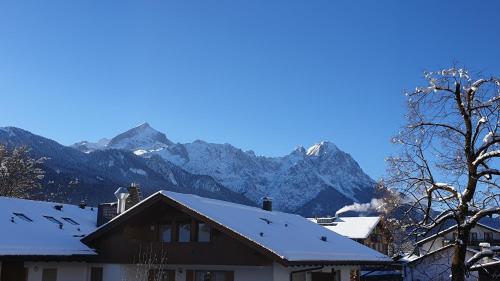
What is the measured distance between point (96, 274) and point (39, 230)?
134 inches

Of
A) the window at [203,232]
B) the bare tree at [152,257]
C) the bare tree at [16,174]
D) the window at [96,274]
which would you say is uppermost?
the bare tree at [16,174]

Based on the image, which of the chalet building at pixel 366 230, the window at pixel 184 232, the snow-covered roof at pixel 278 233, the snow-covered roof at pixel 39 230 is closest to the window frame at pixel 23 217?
the snow-covered roof at pixel 39 230

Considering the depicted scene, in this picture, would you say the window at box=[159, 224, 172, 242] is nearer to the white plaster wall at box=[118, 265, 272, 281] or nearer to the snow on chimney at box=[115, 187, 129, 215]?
the white plaster wall at box=[118, 265, 272, 281]

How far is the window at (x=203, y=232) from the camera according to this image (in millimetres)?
24062

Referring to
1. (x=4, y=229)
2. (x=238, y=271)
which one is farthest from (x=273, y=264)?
(x=4, y=229)

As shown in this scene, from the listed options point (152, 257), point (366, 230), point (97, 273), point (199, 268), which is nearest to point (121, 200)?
point (97, 273)

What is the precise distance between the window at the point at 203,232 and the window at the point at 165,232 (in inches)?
67.2

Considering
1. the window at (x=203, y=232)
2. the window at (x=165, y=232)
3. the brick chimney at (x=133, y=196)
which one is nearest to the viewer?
the window at (x=203, y=232)

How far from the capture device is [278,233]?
25.1 m

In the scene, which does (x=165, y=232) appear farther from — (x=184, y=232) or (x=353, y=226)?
(x=353, y=226)

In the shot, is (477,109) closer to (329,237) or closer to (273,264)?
(273,264)

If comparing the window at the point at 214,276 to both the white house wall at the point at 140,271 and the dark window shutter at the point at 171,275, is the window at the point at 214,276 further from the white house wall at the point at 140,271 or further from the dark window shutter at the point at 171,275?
the dark window shutter at the point at 171,275

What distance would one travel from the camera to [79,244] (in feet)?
86.8

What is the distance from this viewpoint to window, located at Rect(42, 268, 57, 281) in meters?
24.7
